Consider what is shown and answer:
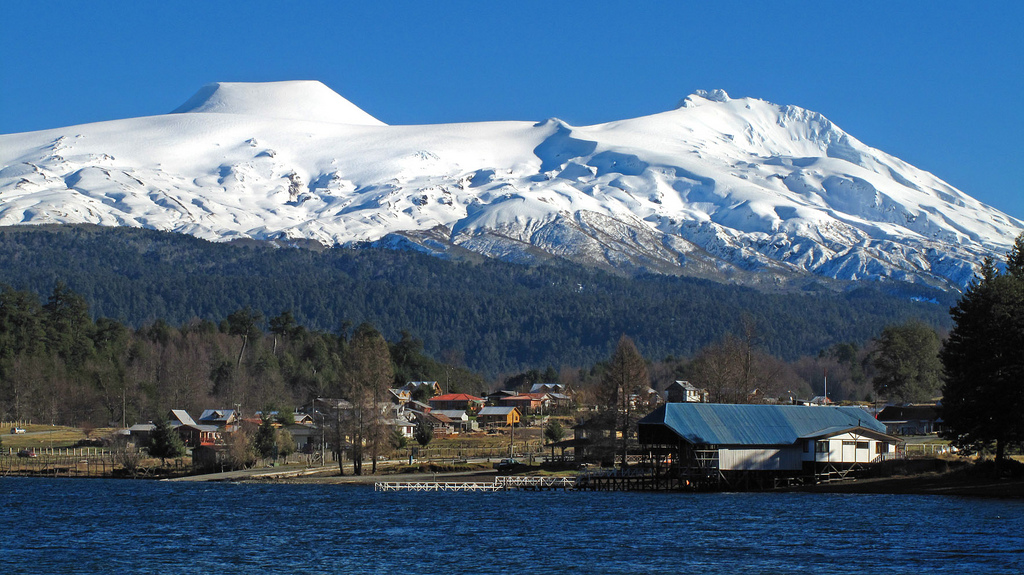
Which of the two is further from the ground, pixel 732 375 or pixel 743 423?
pixel 732 375

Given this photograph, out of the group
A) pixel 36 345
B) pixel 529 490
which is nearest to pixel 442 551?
pixel 529 490

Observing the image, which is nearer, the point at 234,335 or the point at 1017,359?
the point at 1017,359

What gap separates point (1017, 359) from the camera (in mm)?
64062

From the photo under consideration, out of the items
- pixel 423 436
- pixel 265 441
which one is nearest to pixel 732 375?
pixel 423 436

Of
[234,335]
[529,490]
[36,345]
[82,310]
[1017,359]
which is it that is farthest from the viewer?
[234,335]

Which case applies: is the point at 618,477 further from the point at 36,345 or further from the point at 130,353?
the point at 130,353

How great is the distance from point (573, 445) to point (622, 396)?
8.07m

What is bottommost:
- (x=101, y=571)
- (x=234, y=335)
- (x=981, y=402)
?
(x=101, y=571)

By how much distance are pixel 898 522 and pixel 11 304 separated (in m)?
105

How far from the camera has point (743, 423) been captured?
247ft

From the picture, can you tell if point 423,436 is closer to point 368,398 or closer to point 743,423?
point 368,398

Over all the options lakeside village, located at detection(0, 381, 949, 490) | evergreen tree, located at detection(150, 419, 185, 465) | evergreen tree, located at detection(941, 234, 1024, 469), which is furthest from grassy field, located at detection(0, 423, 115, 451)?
evergreen tree, located at detection(941, 234, 1024, 469)

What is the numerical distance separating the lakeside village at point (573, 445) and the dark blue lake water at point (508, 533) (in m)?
4.52

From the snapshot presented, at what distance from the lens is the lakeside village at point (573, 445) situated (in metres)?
74.8
